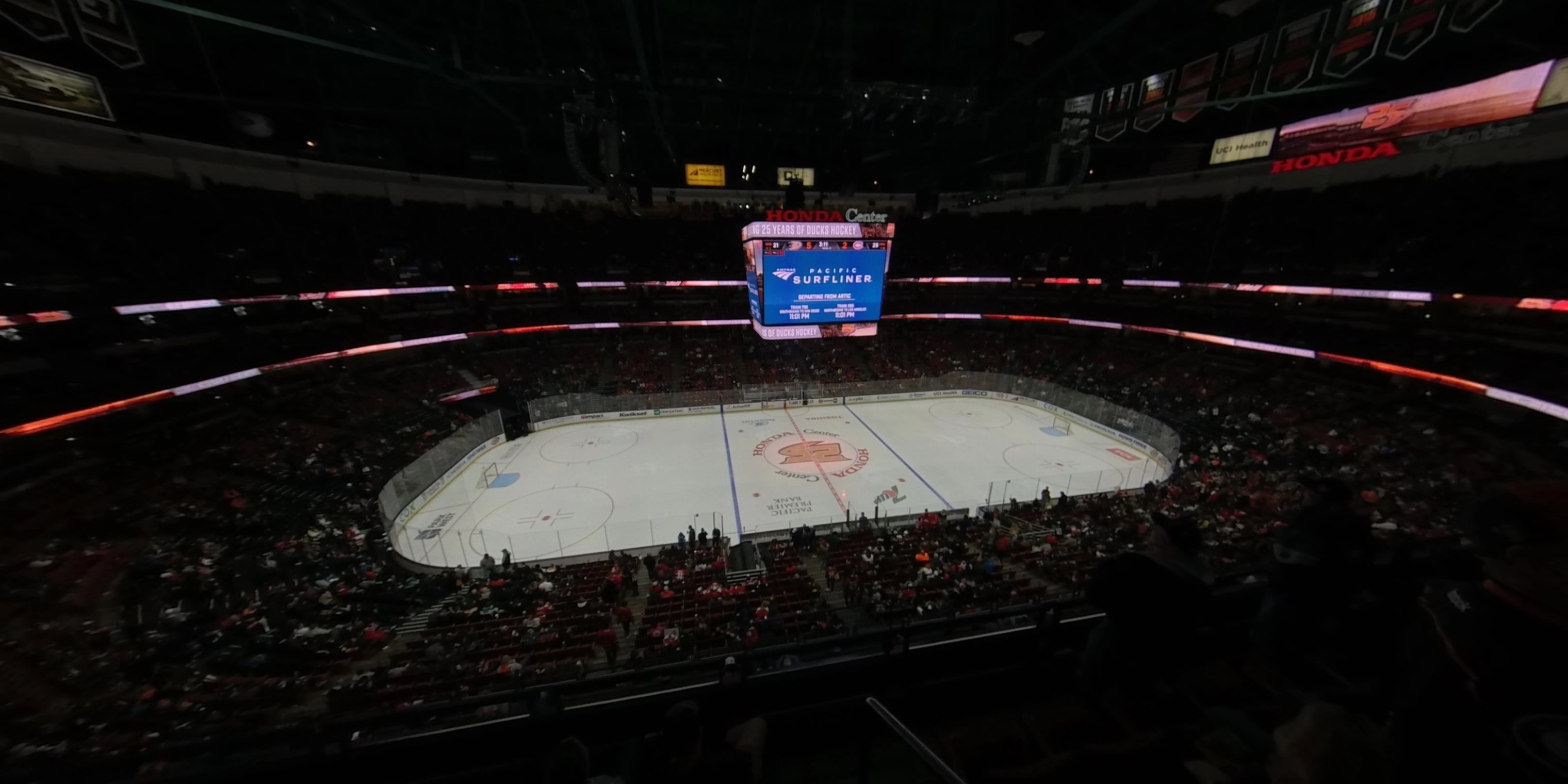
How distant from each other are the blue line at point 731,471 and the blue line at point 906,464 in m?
0.42

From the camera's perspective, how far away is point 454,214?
25.7 m

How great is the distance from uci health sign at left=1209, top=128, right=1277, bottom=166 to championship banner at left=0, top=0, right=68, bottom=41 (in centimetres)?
3771

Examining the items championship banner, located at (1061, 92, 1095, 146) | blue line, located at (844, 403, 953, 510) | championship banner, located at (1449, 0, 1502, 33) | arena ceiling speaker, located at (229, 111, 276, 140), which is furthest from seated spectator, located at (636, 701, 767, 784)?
arena ceiling speaker, located at (229, 111, 276, 140)

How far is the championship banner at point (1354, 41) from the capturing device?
36.4 feet

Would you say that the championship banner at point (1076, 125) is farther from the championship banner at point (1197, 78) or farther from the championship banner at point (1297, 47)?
the championship banner at point (1297, 47)

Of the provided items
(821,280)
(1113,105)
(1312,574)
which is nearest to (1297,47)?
(1113,105)

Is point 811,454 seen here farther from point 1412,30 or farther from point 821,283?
point 1412,30

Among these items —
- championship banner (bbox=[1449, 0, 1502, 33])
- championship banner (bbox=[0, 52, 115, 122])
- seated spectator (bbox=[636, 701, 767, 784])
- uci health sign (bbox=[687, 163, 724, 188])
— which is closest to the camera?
seated spectator (bbox=[636, 701, 767, 784])

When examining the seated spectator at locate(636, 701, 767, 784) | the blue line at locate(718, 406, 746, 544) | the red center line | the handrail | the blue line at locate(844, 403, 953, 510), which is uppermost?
the handrail

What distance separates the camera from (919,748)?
6.28 ft

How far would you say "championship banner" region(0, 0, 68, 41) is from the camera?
9.34 metres

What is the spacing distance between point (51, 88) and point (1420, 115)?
43244 millimetres

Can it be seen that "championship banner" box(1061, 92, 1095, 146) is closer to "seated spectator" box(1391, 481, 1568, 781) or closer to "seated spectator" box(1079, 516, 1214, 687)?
"seated spectator" box(1079, 516, 1214, 687)

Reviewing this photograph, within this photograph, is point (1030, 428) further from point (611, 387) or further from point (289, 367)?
point (289, 367)
